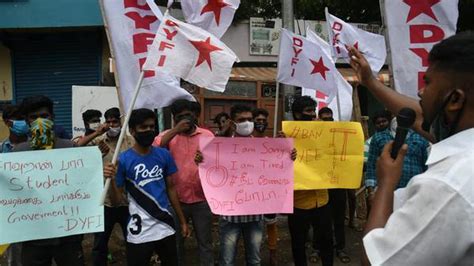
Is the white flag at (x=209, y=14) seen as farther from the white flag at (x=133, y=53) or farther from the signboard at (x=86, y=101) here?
the signboard at (x=86, y=101)

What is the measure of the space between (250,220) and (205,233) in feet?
1.98

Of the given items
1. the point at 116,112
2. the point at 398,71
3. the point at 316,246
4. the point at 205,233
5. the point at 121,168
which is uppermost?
the point at 398,71

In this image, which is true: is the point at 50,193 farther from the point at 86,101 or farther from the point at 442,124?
the point at 86,101

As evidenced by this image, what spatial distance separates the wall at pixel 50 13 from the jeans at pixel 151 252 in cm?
698

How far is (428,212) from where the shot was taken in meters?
1.11

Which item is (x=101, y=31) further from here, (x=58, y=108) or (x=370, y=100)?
(x=370, y=100)

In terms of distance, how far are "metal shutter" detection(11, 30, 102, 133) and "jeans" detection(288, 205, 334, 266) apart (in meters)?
6.93

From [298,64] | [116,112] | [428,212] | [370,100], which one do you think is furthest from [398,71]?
[370,100]

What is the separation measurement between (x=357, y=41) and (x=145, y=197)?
118 inches

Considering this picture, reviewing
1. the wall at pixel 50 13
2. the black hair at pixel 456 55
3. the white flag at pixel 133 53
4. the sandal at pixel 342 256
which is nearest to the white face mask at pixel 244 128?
the white flag at pixel 133 53

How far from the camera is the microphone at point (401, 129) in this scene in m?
1.51

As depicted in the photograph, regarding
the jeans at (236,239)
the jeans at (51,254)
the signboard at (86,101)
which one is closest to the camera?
the jeans at (51,254)

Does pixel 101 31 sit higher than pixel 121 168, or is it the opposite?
pixel 101 31

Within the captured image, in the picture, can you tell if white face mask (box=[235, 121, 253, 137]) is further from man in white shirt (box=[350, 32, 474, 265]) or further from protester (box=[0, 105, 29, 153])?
man in white shirt (box=[350, 32, 474, 265])
